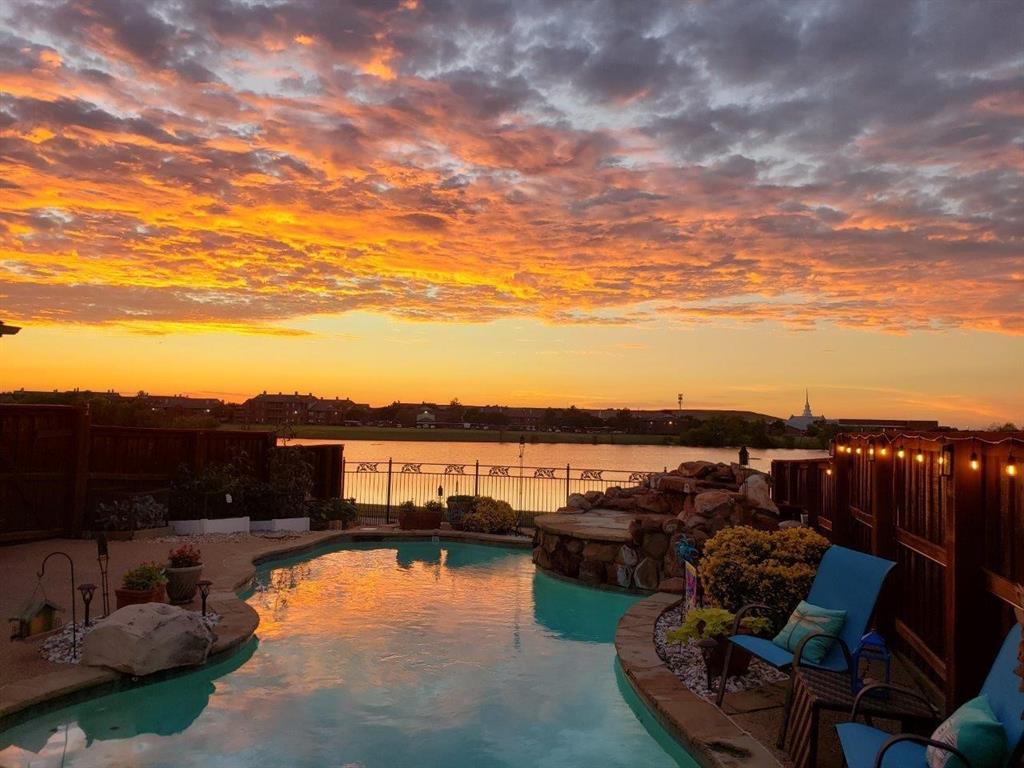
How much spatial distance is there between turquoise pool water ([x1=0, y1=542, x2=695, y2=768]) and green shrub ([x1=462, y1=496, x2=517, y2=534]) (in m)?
4.88

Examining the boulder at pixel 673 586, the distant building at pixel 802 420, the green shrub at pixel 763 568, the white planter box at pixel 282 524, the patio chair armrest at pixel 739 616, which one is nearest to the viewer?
the patio chair armrest at pixel 739 616

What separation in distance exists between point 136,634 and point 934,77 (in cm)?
963

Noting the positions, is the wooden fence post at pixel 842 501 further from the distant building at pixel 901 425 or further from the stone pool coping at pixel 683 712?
the stone pool coping at pixel 683 712

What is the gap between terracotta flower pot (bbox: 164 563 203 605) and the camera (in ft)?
27.5

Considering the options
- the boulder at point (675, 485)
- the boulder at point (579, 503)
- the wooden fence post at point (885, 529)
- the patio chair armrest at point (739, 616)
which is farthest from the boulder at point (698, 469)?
the patio chair armrest at point (739, 616)

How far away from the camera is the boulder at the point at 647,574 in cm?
1041

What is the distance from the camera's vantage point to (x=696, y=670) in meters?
6.31

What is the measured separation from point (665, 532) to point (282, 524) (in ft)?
24.7

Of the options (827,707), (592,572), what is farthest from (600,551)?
(827,707)

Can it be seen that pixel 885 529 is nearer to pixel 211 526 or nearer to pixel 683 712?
pixel 683 712

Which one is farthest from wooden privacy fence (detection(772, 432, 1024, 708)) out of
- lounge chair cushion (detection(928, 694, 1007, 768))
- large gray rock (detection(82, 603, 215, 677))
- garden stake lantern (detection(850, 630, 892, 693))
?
large gray rock (detection(82, 603, 215, 677))

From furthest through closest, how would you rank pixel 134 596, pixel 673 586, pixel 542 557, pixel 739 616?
1. pixel 542 557
2. pixel 673 586
3. pixel 134 596
4. pixel 739 616

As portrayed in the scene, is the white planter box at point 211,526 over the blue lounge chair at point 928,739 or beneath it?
beneath

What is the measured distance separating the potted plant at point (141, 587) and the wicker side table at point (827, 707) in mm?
5885
